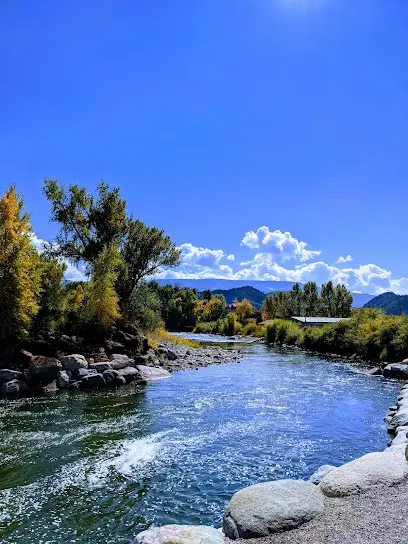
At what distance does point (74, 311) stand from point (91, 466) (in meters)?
20.1

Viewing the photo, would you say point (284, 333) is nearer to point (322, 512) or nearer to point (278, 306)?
point (278, 306)

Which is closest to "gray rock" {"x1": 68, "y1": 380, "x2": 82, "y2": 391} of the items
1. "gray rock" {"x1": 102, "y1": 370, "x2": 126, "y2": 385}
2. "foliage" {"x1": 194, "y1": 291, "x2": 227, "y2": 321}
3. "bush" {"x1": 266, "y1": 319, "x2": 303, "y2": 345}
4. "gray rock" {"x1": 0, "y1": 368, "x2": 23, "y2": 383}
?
"gray rock" {"x1": 102, "y1": 370, "x2": 126, "y2": 385}

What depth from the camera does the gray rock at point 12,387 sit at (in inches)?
893

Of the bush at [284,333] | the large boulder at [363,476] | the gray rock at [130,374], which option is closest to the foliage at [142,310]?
the gray rock at [130,374]

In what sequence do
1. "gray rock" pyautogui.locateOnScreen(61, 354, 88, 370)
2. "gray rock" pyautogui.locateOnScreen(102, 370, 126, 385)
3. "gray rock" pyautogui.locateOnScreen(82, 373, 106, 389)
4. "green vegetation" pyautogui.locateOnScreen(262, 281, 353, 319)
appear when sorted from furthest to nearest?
"green vegetation" pyautogui.locateOnScreen(262, 281, 353, 319) → "gray rock" pyautogui.locateOnScreen(102, 370, 126, 385) → "gray rock" pyautogui.locateOnScreen(61, 354, 88, 370) → "gray rock" pyautogui.locateOnScreen(82, 373, 106, 389)

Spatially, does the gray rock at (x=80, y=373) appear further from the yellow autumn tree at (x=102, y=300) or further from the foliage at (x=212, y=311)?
the foliage at (x=212, y=311)

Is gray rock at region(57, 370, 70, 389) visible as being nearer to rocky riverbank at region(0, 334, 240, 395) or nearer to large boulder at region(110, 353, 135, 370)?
rocky riverbank at region(0, 334, 240, 395)

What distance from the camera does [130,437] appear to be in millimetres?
15461

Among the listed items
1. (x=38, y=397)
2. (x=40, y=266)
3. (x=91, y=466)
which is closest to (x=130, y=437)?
(x=91, y=466)

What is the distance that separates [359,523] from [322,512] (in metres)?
0.89

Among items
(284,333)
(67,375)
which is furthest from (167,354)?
(284,333)

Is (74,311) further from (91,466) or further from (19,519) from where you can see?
(19,519)

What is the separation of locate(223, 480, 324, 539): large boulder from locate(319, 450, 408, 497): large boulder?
0.39 m

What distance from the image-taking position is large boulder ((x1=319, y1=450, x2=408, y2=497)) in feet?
28.8
